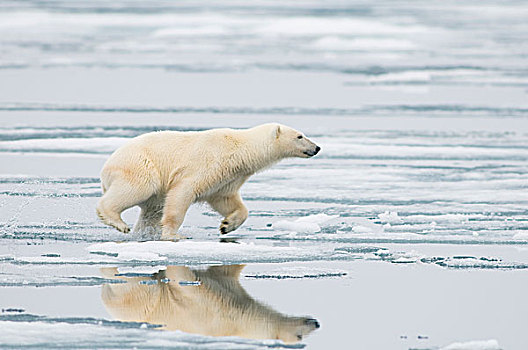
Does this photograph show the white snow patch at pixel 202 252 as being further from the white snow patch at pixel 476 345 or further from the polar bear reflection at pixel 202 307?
the white snow patch at pixel 476 345

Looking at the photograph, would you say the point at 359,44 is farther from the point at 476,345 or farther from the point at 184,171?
the point at 476,345

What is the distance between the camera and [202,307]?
175 inches

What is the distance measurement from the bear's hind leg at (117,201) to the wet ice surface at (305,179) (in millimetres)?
117

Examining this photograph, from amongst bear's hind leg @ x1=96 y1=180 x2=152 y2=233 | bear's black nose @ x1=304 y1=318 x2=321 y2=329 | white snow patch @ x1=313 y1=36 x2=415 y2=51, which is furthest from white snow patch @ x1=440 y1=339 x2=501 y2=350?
white snow patch @ x1=313 y1=36 x2=415 y2=51

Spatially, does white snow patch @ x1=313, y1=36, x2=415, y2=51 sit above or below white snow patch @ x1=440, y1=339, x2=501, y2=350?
above

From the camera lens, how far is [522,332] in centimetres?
416

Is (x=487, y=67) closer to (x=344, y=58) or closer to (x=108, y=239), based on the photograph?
(x=344, y=58)

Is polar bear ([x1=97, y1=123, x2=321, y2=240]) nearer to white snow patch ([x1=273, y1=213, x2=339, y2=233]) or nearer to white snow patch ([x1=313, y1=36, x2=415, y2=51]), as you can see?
white snow patch ([x1=273, y1=213, x2=339, y2=233])

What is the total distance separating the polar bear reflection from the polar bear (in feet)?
4.33

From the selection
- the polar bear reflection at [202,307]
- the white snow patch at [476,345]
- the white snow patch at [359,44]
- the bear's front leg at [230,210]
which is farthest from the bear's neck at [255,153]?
the white snow patch at [359,44]

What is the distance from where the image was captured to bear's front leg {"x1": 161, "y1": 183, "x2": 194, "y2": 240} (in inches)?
255

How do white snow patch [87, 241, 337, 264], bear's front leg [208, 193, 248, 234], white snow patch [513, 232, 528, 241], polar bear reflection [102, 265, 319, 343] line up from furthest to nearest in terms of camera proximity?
bear's front leg [208, 193, 248, 234], white snow patch [513, 232, 528, 241], white snow patch [87, 241, 337, 264], polar bear reflection [102, 265, 319, 343]

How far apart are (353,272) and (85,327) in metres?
1.73

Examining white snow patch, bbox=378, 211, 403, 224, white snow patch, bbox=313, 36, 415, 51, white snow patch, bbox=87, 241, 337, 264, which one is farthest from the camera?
white snow patch, bbox=313, 36, 415, 51
